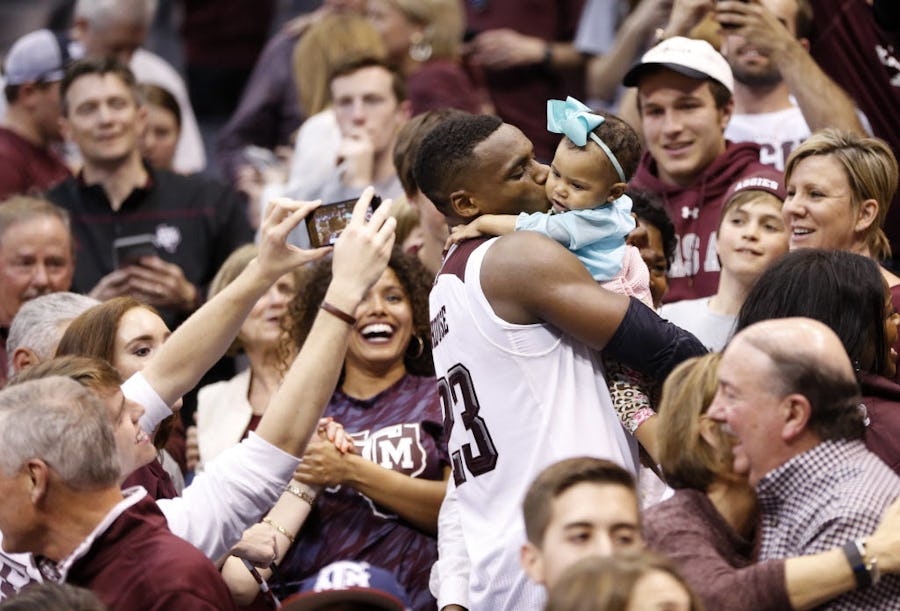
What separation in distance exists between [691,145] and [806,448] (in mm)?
2400

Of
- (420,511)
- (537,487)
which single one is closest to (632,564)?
(537,487)

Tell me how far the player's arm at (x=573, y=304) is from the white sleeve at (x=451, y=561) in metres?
0.72

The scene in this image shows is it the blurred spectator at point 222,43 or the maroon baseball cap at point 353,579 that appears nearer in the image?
the maroon baseball cap at point 353,579

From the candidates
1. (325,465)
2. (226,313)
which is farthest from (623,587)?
(325,465)

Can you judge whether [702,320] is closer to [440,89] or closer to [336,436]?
[336,436]

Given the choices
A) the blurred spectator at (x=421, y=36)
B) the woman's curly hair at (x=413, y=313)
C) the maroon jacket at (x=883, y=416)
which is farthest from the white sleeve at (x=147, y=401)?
the blurred spectator at (x=421, y=36)

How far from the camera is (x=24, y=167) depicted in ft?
26.0

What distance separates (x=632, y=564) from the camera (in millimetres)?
3096

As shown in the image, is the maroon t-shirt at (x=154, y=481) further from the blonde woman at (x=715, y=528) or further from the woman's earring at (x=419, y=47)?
the woman's earring at (x=419, y=47)

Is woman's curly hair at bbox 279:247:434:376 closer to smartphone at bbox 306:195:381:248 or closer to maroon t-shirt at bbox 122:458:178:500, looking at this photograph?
smartphone at bbox 306:195:381:248

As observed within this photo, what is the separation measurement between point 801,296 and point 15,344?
→ 264 cm

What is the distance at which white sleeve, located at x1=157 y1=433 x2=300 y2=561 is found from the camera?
13.6 feet

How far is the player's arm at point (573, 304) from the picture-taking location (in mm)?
4035

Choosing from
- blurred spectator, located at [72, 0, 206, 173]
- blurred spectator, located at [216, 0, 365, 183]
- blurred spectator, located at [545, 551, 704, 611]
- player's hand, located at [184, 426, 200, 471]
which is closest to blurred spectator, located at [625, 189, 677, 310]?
player's hand, located at [184, 426, 200, 471]
